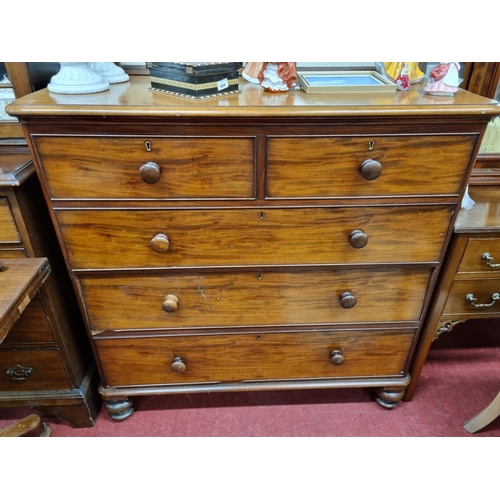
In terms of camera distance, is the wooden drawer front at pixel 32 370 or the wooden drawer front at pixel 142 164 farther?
the wooden drawer front at pixel 32 370

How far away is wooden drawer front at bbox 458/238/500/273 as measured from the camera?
1322 mm

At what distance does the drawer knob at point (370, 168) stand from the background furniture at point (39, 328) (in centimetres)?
97

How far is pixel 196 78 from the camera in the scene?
1.06 meters

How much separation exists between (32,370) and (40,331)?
7.8 inches

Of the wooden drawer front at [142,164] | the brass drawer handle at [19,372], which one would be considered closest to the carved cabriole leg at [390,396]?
the wooden drawer front at [142,164]

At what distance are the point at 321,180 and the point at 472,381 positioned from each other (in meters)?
1.32

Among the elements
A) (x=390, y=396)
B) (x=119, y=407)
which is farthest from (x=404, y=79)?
(x=119, y=407)

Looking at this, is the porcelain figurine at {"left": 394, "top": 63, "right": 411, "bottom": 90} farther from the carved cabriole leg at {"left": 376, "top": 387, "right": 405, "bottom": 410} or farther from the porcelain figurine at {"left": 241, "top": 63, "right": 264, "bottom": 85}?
the carved cabriole leg at {"left": 376, "top": 387, "right": 405, "bottom": 410}

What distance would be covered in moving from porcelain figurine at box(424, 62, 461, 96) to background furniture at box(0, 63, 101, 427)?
4.01 ft

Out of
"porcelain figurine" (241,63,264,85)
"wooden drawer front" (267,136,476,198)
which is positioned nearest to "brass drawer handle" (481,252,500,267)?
"wooden drawer front" (267,136,476,198)

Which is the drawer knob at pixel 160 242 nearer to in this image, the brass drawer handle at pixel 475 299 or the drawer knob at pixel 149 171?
the drawer knob at pixel 149 171

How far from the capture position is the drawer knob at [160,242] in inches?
45.5

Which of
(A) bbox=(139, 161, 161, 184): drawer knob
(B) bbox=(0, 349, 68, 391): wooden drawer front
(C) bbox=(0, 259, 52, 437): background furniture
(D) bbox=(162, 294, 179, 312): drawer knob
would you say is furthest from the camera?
(B) bbox=(0, 349, 68, 391): wooden drawer front

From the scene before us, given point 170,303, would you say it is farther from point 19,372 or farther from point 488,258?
point 488,258
